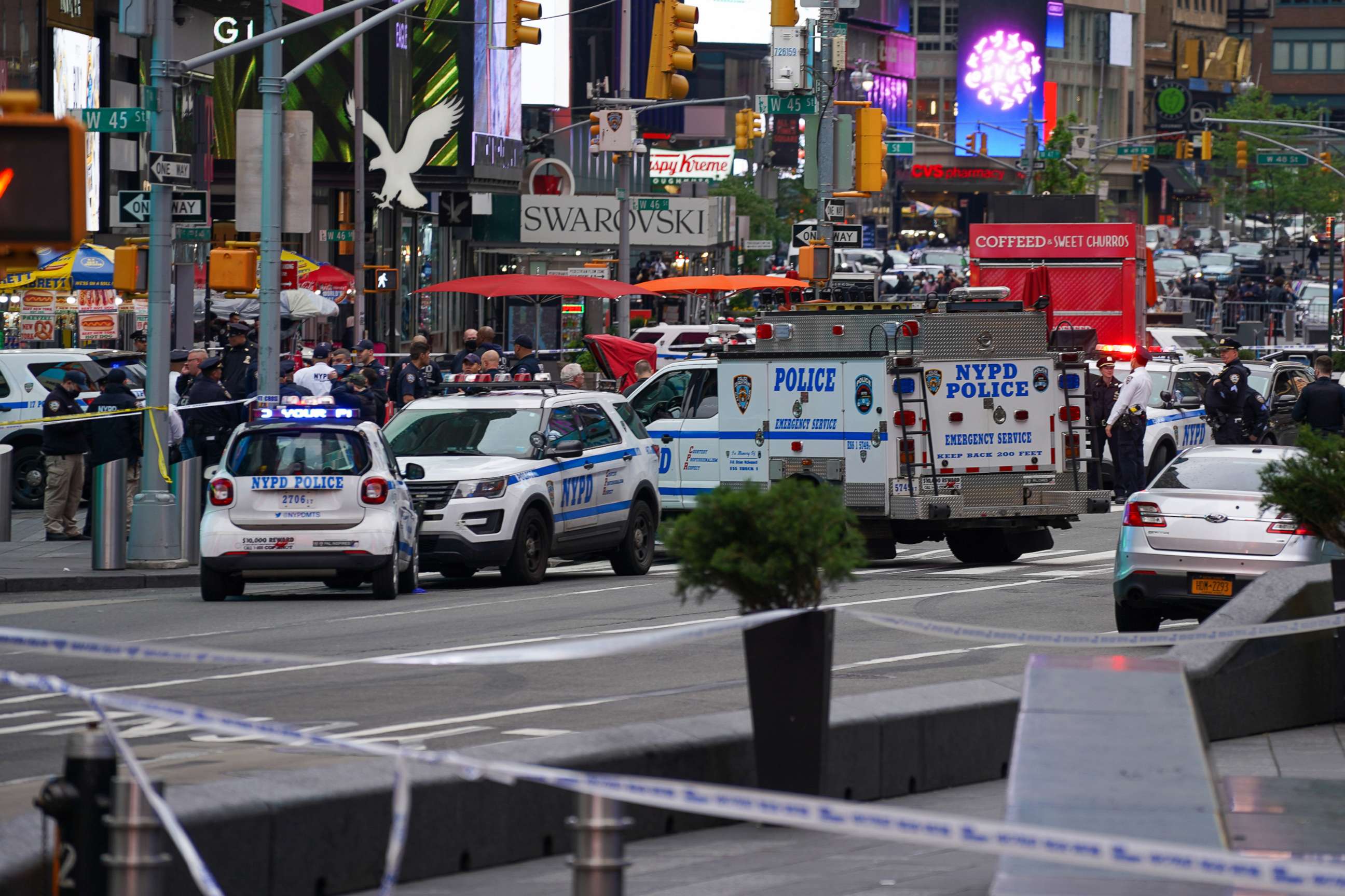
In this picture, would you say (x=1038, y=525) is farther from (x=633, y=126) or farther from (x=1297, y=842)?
(x=633, y=126)

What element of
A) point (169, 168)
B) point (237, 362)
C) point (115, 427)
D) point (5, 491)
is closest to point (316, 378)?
point (237, 362)

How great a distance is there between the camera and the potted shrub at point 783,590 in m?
7.94

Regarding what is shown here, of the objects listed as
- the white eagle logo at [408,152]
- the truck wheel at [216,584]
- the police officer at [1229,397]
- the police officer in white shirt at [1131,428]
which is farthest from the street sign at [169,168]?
the white eagle logo at [408,152]

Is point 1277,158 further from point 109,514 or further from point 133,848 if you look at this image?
point 133,848

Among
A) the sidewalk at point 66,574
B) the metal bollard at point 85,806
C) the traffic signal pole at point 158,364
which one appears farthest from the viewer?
the traffic signal pole at point 158,364

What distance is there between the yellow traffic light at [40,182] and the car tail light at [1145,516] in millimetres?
10523

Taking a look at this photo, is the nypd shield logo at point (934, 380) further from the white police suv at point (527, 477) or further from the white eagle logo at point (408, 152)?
the white eagle logo at point (408, 152)

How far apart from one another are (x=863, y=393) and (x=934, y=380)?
710 millimetres

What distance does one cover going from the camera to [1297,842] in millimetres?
7926

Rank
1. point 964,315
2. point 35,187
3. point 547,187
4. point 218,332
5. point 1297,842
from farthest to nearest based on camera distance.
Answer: point 547,187
point 218,332
point 964,315
point 1297,842
point 35,187

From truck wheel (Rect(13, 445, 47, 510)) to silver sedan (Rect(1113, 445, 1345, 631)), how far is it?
15998 millimetres

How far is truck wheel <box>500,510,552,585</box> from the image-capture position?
1947cm

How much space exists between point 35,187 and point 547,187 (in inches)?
2226

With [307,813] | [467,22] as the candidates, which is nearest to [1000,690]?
[307,813]
